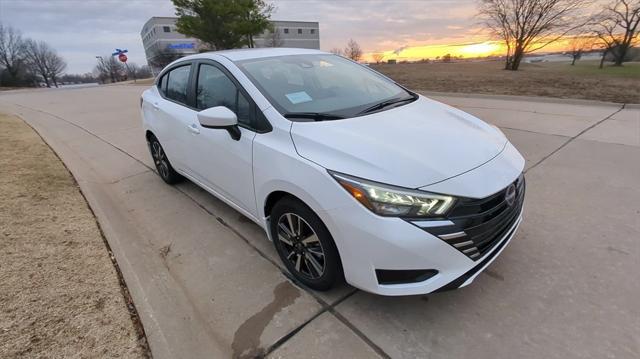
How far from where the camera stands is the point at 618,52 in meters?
30.5

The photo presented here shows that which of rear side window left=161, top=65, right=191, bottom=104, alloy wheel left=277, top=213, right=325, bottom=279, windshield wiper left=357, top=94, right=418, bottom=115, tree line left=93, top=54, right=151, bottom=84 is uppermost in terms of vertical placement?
tree line left=93, top=54, right=151, bottom=84

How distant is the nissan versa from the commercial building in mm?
51872

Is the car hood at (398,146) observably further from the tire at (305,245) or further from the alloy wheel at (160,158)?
the alloy wheel at (160,158)

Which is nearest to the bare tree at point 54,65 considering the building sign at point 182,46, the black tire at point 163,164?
the building sign at point 182,46

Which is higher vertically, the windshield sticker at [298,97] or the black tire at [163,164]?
the windshield sticker at [298,97]

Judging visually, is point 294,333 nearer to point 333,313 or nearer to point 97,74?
point 333,313

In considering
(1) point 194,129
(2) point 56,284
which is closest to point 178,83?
(1) point 194,129

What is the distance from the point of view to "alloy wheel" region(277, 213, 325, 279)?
88.4 inches

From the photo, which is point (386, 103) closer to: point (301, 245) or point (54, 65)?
point (301, 245)

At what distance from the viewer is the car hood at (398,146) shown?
6.21ft

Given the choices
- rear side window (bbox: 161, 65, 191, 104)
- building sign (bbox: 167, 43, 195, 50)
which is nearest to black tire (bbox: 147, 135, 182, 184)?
rear side window (bbox: 161, 65, 191, 104)

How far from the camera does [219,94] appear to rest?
2953 mm

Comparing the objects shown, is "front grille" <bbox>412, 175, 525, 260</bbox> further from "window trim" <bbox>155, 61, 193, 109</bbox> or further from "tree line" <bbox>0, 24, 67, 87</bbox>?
"tree line" <bbox>0, 24, 67, 87</bbox>

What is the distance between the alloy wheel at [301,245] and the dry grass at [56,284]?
1.07 metres
